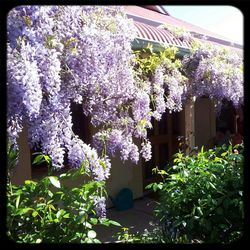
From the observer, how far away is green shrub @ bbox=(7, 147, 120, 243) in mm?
2270

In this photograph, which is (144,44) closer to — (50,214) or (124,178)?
(50,214)

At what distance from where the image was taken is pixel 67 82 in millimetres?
2797

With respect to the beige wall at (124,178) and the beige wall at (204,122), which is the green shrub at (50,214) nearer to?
the beige wall at (124,178)

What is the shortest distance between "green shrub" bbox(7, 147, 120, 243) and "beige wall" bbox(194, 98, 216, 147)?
7368 millimetres

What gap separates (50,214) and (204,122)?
26.1 feet

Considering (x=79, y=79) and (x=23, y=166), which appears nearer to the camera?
(x=79, y=79)

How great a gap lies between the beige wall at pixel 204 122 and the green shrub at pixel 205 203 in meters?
6.53

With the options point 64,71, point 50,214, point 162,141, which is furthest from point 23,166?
point 162,141

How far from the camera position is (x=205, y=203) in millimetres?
2678

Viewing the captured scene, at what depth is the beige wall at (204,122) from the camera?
9616mm

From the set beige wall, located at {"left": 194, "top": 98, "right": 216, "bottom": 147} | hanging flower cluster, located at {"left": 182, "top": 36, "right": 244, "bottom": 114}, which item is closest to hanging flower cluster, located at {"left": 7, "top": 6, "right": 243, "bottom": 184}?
hanging flower cluster, located at {"left": 182, "top": 36, "right": 244, "bottom": 114}

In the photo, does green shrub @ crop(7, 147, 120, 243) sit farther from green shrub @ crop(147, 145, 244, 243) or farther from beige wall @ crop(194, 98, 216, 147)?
beige wall @ crop(194, 98, 216, 147)

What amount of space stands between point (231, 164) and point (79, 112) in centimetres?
319

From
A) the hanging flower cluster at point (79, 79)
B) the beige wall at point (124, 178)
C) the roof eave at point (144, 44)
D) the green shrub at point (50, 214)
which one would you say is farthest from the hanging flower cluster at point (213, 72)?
the green shrub at point (50, 214)
